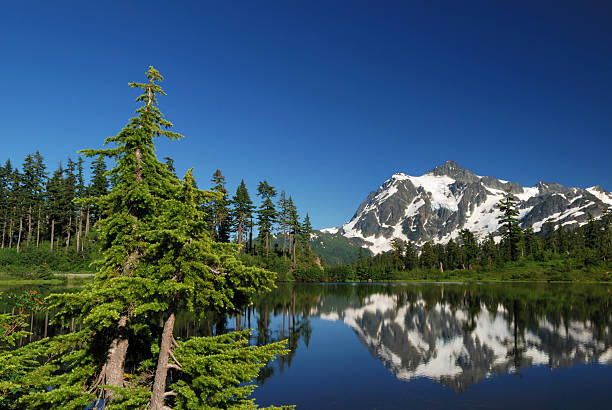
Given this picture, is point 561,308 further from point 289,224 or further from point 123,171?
point 289,224

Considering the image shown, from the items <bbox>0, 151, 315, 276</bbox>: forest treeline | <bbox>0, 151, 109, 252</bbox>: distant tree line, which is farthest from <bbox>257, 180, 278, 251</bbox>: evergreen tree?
<bbox>0, 151, 109, 252</bbox>: distant tree line

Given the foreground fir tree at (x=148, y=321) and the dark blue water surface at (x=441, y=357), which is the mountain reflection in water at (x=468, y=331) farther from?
the foreground fir tree at (x=148, y=321)

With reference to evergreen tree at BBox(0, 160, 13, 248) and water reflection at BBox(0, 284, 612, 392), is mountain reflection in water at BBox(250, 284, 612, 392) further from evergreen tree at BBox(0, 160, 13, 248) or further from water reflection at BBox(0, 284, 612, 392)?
evergreen tree at BBox(0, 160, 13, 248)

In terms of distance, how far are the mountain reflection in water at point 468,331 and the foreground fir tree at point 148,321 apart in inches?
618

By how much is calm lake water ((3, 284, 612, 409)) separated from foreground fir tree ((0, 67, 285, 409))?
926cm

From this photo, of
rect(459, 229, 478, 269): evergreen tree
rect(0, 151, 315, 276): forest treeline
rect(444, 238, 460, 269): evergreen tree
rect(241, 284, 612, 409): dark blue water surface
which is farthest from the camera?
rect(444, 238, 460, 269): evergreen tree

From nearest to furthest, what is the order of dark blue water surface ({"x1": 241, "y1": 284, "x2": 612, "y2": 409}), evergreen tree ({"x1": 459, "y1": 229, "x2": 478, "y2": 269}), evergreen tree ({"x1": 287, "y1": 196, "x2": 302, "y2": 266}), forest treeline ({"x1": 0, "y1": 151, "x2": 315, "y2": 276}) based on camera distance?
1. dark blue water surface ({"x1": 241, "y1": 284, "x2": 612, "y2": 409})
2. forest treeline ({"x1": 0, "y1": 151, "x2": 315, "y2": 276})
3. evergreen tree ({"x1": 287, "y1": 196, "x2": 302, "y2": 266})
4. evergreen tree ({"x1": 459, "y1": 229, "x2": 478, "y2": 269})

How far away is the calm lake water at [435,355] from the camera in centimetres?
1833

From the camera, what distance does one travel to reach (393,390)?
19359 mm

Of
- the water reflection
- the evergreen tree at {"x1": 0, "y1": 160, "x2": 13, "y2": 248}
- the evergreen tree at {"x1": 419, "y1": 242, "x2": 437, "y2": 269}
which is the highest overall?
the evergreen tree at {"x1": 0, "y1": 160, "x2": 13, "y2": 248}

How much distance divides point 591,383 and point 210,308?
22689mm

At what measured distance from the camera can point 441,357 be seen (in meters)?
26.1

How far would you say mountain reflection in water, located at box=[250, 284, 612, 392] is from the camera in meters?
24.3

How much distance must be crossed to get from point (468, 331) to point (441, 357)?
10440 mm
